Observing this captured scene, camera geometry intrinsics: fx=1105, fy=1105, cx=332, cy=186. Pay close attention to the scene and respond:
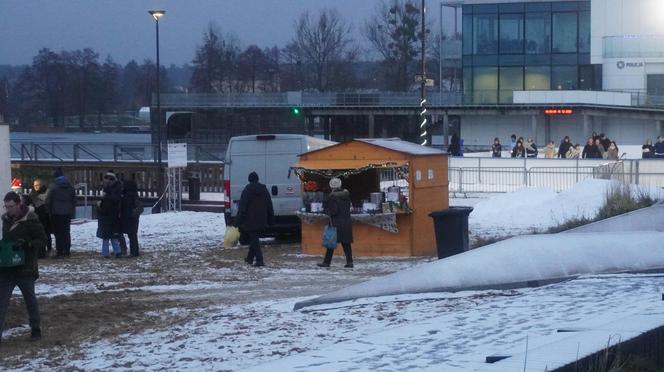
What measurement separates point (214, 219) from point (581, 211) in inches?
375

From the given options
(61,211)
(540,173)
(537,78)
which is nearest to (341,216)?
(61,211)

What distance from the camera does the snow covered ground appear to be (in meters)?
9.22

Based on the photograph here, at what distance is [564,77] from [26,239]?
207 feet

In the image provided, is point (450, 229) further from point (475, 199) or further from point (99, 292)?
point (475, 199)

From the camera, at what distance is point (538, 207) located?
2612cm

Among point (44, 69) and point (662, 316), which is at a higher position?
point (44, 69)

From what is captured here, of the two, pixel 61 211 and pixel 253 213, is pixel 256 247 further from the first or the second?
pixel 61 211

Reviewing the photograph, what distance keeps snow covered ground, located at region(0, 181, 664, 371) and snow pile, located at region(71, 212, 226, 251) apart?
12.3 feet

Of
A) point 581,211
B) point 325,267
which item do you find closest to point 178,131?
point 581,211

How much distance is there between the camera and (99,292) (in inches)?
605

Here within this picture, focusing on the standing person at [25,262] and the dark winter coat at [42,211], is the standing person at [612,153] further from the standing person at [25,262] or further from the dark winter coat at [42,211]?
the standing person at [25,262]

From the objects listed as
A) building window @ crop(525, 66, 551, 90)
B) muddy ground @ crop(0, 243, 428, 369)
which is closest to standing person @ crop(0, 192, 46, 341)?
muddy ground @ crop(0, 243, 428, 369)

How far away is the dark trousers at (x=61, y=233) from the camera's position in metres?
20.3

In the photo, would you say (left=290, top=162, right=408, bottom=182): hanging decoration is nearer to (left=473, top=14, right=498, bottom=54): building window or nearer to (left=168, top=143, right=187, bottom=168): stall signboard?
(left=168, top=143, right=187, bottom=168): stall signboard
